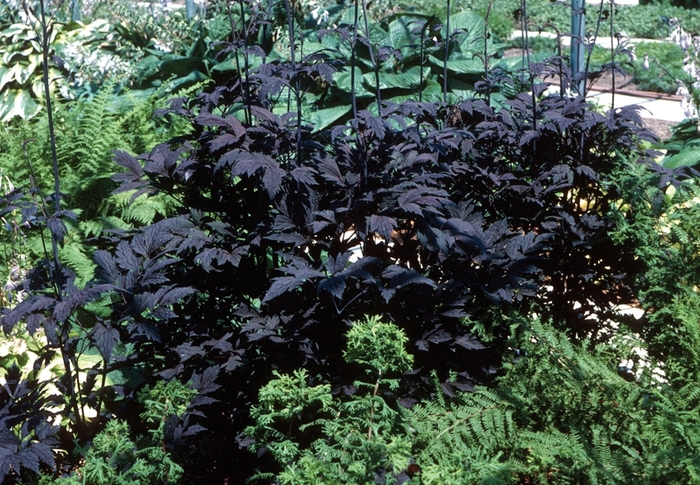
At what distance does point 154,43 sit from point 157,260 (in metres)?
4.73

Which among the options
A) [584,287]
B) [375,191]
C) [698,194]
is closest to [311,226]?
[375,191]

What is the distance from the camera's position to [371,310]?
7.99ft

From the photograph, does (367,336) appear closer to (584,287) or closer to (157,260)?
(157,260)

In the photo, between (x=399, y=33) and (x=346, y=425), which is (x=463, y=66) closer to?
(x=399, y=33)

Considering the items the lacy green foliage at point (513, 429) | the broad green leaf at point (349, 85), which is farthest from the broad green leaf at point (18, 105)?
the lacy green foliage at point (513, 429)

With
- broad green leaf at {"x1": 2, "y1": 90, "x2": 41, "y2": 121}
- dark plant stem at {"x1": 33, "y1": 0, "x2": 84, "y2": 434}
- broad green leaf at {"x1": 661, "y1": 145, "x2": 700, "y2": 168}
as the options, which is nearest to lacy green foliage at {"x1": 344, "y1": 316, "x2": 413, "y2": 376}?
dark plant stem at {"x1": 33, "y1": 0, "x2": 84, "y2": 434}

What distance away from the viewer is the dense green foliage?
2076 millimetres

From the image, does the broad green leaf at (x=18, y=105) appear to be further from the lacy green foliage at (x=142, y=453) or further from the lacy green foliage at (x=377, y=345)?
the lacy green foliage at (x=377, y=345)

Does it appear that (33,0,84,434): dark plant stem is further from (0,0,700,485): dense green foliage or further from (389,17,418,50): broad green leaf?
(389,17,418,50): broad green leaf

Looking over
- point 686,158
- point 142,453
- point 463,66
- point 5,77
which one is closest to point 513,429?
point 142,453

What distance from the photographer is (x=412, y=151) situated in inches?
96.7

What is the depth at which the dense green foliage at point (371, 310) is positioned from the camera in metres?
2.08

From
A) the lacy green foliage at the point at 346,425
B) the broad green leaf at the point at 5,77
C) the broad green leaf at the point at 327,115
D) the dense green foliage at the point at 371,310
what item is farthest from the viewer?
the broad green leaf at the point at 5,77

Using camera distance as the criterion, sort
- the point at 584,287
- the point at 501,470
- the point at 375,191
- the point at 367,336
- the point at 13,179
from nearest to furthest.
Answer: the point at 501,470
the point at 367,336
the point at 375,191
the point at 584,287
the point at 13,179
